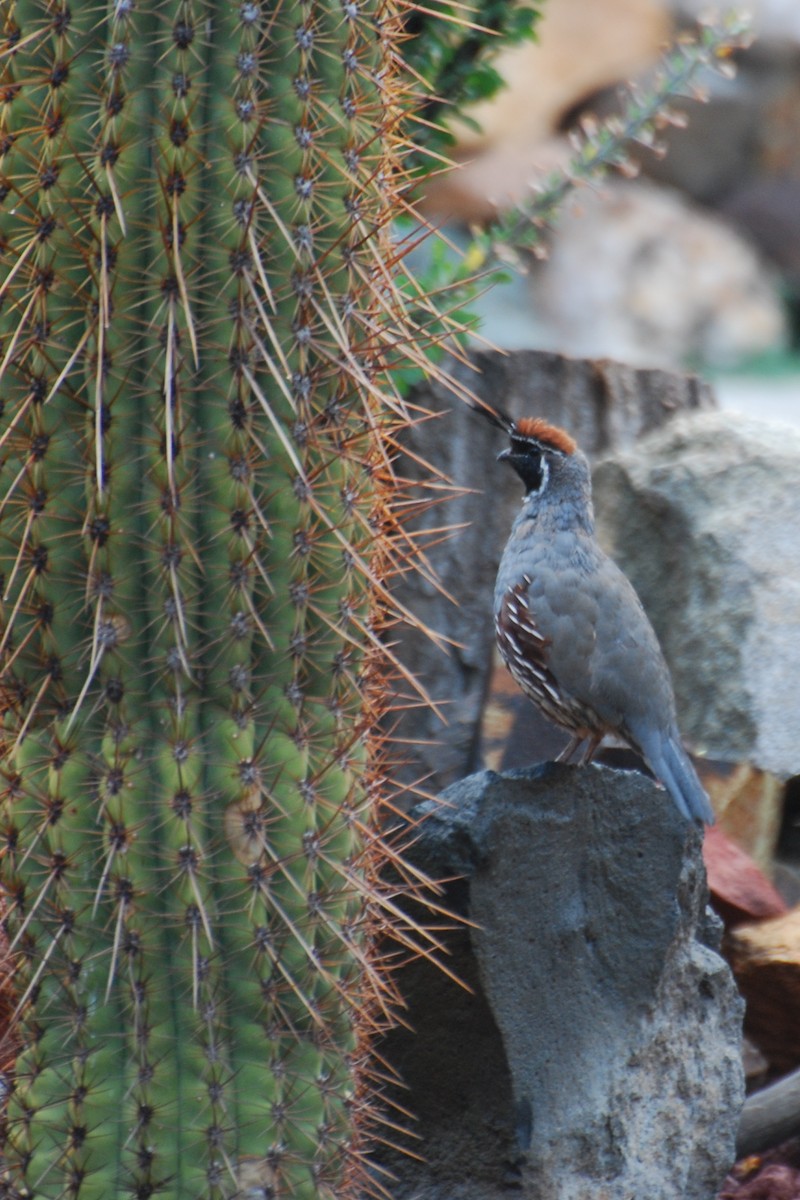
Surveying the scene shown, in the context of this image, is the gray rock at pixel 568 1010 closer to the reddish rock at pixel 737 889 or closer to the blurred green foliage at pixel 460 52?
the reddish rock at pixel 737 889

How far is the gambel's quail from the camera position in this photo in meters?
3.56

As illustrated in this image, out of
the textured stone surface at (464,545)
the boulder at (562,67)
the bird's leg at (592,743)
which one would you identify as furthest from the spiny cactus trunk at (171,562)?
the boulder at (562,67)

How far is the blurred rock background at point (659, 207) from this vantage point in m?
13.1

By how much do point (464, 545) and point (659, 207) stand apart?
966 centimetres

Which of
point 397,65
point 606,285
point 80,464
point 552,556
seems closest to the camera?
point 80,464

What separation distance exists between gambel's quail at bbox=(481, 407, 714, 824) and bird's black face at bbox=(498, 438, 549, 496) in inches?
5.1

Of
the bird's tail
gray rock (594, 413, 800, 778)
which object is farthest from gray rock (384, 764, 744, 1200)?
gray rock (594, 413, 800, 778)

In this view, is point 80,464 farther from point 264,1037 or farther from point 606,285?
point 606,285

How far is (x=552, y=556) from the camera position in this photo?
12.1 ft

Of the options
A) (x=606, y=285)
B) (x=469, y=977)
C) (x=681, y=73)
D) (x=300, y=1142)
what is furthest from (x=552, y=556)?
(x=606, y=285)

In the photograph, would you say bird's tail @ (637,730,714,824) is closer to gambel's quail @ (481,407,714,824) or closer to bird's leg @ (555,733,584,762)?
gambel's quail @ (481,407,714,824)

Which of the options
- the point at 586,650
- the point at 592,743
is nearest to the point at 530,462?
the point at 586,650

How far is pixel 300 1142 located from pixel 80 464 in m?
1.20

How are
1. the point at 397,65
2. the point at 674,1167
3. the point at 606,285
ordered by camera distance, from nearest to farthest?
the point at 397,65 < the point at 674,1167 < the point at 606,285
